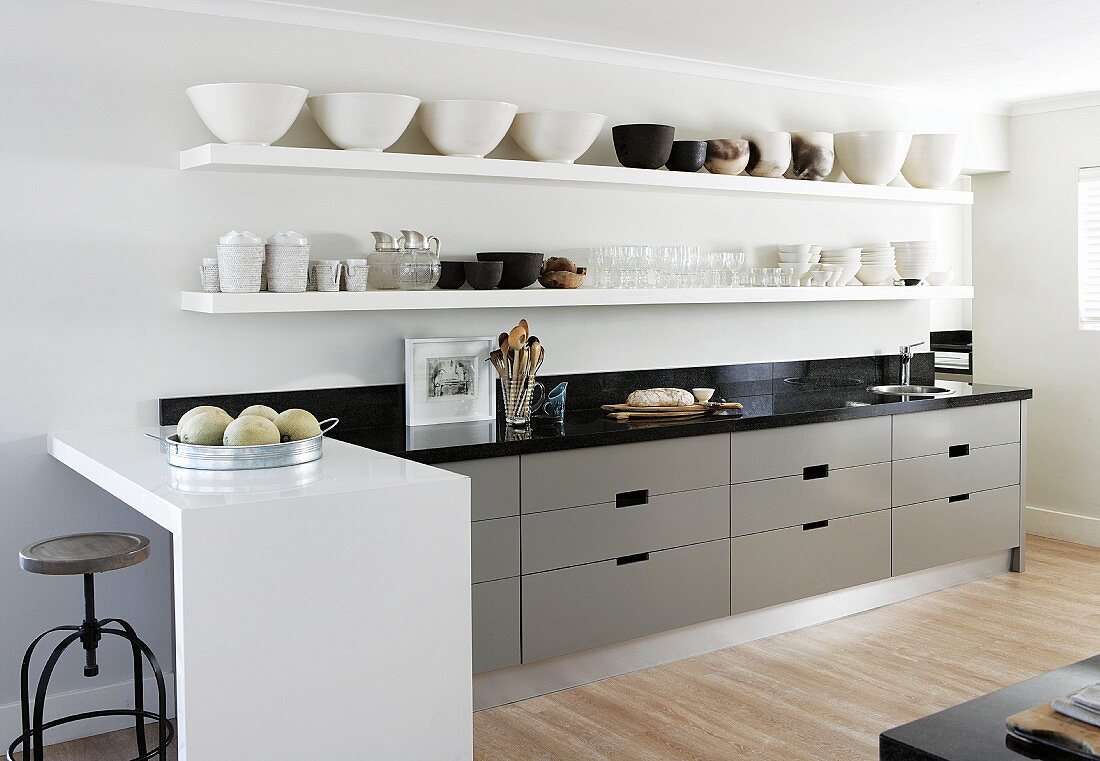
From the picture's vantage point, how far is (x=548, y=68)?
4.07 metres

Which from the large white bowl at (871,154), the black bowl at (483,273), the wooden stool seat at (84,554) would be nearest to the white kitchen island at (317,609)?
the wooden stool seat at (84,554)

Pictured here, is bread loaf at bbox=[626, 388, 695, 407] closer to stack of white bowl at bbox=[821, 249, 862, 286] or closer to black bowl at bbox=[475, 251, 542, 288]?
black bowl at bbox=[475, 251, 542, 288]

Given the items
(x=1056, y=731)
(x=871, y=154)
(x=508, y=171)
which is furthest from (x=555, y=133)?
(x=1056, y=731)

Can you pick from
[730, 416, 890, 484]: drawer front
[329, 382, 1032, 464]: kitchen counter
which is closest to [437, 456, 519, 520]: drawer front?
[329, 382, 1032, 464]: kitchen counter

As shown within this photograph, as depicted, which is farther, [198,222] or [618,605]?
[618,605]

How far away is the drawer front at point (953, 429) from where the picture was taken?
448 centimetres

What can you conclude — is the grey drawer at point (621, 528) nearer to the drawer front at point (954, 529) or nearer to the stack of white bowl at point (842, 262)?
the drawer front at point (954, 529)

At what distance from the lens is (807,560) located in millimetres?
4164

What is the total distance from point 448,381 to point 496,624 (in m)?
0.90

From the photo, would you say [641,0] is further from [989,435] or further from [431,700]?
[989,435]

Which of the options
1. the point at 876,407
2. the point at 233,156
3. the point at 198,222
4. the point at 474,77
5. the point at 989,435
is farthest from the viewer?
the point at 989,435

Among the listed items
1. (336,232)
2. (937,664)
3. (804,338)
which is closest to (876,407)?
(804,338)

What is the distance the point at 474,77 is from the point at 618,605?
1.96 metres

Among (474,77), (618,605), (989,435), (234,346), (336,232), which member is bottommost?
(618,605)
